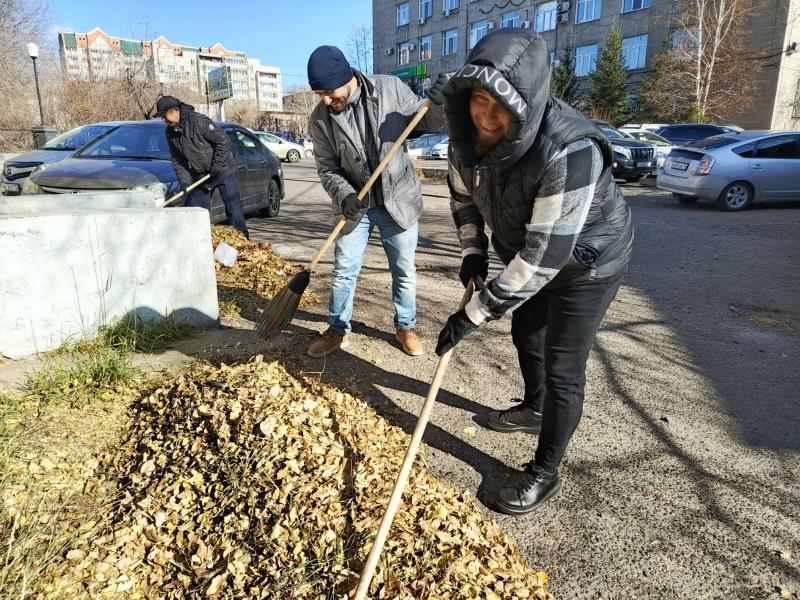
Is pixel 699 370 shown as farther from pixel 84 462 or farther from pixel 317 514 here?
pixel 84 462

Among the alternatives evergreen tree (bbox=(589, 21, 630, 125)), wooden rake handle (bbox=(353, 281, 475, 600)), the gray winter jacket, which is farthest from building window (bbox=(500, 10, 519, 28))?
wooden rake handle (bbox=(353, 281, 475, 600))

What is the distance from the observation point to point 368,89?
11.5ft

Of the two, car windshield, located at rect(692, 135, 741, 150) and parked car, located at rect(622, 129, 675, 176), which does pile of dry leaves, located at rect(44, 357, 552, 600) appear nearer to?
car windshield, located at rect(692, 135, 741, 150)

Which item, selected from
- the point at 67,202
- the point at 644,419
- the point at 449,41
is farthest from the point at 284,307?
the point at 449,41

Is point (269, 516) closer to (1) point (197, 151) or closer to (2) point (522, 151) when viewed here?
(2) point (522, 151)

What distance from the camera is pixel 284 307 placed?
387 centimetres

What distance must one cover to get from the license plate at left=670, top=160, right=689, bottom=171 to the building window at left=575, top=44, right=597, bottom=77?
87.1ft

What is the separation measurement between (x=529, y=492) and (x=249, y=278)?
13.0 ft

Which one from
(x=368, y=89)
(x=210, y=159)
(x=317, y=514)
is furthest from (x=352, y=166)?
(x=210, y=159)

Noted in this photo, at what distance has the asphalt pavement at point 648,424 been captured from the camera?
2.29 metres

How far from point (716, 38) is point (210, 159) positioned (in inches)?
1170

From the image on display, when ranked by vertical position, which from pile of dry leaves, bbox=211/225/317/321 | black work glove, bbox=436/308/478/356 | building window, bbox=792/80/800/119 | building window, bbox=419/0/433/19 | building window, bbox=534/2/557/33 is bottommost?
pile of dry leaves, bbox=211/225/317/321

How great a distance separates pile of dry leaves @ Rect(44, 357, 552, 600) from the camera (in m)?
2.00

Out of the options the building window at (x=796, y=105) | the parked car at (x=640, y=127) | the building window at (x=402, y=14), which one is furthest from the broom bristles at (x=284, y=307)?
the building window at (x=402, y=14)
